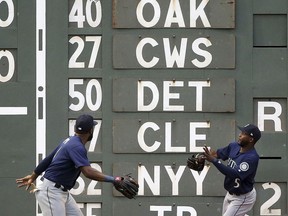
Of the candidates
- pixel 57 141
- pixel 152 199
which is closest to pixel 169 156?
pixel 152 199

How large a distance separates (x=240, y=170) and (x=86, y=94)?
63.0 inches

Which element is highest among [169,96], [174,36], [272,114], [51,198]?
[174,36]

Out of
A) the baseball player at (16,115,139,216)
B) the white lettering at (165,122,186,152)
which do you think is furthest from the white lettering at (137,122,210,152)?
the baseball player at (16,115,139,216)

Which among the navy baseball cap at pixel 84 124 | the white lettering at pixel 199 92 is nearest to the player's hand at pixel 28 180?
the navy baseball cap at pixel 84 124

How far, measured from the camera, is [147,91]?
10109 mm

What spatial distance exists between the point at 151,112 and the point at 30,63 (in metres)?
1.21

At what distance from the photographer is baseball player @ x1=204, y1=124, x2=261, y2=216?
9719 mm

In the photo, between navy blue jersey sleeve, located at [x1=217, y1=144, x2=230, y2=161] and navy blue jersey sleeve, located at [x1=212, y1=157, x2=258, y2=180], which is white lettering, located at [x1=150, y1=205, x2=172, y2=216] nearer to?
navy blue jersey sleeve, located at [x1=217, y1=144, x2=230, y2=161]

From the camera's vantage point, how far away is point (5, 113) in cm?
1015

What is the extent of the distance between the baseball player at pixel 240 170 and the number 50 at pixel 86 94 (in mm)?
1159

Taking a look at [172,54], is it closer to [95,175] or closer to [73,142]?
[73,142]

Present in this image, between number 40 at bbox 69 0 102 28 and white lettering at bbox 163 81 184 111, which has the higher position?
number 40 at bbox 69 0 102 28

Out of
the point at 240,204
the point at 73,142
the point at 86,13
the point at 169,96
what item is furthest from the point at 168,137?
the point at 86,13

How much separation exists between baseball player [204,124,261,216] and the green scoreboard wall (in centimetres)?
21
